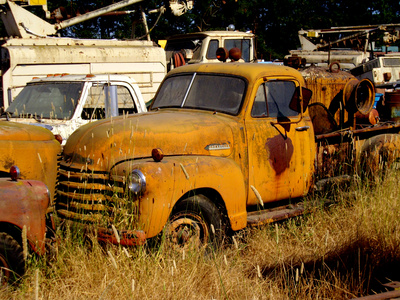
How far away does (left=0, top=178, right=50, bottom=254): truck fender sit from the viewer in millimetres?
4008

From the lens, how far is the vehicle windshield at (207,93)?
5.61 metres

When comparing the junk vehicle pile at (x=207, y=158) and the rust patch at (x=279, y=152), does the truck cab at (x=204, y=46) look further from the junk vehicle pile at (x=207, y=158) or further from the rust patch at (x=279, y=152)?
the rust patch at (x=279, y=152)

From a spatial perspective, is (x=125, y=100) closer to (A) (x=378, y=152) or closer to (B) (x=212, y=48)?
(A) (x=378, y=152)

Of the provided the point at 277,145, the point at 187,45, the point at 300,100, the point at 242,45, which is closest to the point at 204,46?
the point at 187,45

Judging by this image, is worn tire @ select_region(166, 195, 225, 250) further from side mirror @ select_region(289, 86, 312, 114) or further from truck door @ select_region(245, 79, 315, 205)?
side mirror @ select_region(289, 86, 312, 114)

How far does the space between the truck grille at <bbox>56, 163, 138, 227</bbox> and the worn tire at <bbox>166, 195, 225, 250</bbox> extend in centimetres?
46

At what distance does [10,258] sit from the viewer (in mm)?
4070

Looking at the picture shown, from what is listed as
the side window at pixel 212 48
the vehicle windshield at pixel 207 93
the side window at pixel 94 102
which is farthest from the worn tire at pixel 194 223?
the side window at pixel 212 48

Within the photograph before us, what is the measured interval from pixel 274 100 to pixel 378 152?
1877 millimetres

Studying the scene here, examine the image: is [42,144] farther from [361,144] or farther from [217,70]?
[361,144]

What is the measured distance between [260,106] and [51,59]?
20.0 feet

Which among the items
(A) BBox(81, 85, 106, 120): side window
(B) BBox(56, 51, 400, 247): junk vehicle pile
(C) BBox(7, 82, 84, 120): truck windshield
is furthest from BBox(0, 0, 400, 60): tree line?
(B) BBox(56, 51, 400, 247): junk vehicle pile

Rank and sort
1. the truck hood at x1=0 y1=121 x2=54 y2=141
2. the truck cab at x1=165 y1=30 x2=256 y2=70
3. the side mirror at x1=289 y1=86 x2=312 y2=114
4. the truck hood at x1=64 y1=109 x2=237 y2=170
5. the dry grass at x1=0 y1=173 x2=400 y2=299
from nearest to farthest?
the dry grass at x1=0 y1=173 x2=400 y2=299
the truck hood at x1=64 y1=109 x2=237 y2=170
the truck hood at x1=0 y1=121 x2=54 y2=141
the side mirror at x1=289 y1=86 x2=312 y2=114
the truck cab at x1=165 y1=30 x2=256 y2=70

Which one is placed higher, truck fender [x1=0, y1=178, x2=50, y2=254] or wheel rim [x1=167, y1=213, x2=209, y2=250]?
truck fender [x1=0, y1=178, x2=50, y2=254]
